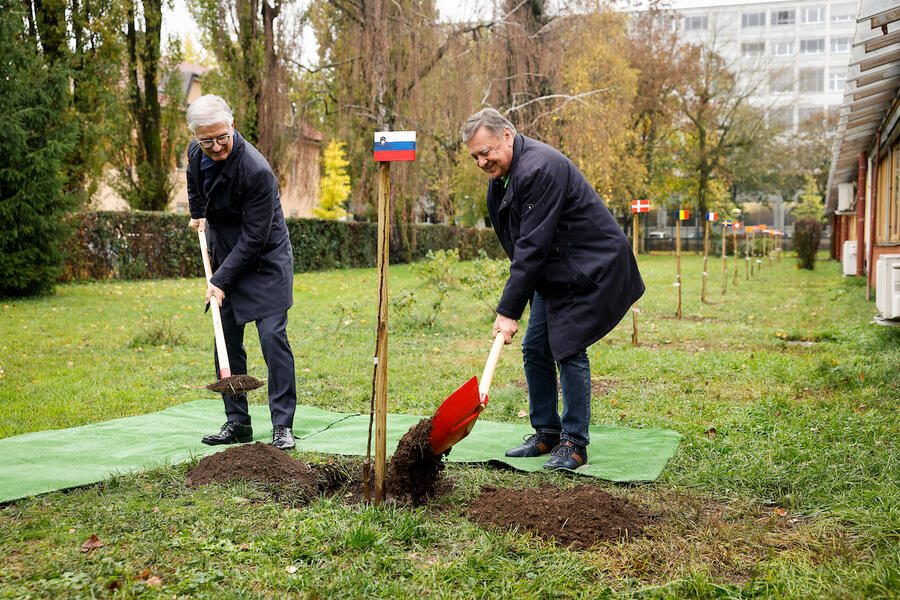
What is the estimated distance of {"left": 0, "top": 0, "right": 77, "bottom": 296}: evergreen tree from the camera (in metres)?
11.6

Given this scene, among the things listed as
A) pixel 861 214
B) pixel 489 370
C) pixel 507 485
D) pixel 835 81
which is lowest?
pixel 507 485

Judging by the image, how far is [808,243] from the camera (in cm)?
2397

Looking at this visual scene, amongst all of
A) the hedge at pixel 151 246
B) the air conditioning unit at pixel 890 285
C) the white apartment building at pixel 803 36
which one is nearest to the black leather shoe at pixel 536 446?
the air conditioning unit at pixel 890 285

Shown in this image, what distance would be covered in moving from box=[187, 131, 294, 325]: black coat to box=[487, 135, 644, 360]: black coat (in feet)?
4.40

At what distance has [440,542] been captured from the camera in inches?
116

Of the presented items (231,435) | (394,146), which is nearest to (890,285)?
(394,146)

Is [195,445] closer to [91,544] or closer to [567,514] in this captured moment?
[91,544]

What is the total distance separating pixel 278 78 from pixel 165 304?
21.5ft

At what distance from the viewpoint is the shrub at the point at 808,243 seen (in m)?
→ 24.0

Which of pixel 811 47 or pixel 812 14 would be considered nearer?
pixel 812 14

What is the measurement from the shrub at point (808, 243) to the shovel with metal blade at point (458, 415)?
77.2 ft

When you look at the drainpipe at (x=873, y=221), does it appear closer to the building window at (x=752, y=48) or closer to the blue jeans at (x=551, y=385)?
the blue jeans at (x=551, y=385)

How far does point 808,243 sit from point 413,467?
2374cm

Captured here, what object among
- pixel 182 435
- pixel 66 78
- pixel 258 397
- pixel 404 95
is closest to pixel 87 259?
pixel 66 78
